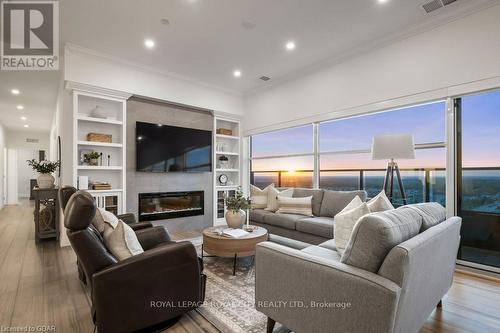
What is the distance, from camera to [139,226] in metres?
2.78

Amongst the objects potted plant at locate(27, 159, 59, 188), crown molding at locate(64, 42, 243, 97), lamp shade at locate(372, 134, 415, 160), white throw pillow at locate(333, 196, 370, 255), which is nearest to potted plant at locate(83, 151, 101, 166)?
potted plant at locate(27, 159, 59, 188)

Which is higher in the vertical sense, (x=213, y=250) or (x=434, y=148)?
(x=434, y=148)

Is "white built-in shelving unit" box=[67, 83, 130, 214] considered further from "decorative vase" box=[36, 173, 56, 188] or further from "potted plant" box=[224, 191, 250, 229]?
"potted plant" box=[224, 191, 250, 229]

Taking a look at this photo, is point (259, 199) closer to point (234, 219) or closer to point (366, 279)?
point (234, 219)

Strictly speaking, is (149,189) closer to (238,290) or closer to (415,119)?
(238,290)

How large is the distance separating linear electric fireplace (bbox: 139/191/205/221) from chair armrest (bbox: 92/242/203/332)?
3.11 metres

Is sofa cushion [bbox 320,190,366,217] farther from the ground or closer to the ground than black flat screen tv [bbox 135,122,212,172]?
closer to the ground

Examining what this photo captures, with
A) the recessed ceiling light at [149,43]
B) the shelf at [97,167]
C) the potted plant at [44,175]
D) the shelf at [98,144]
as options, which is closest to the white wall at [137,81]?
the recessed ceiling light at [149,43]

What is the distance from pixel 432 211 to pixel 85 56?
197 inches

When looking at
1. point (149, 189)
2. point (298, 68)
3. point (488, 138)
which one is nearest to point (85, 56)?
point (149, 189)

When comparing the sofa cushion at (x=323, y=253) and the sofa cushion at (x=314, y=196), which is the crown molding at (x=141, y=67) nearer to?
the sofa cushion at (x=314, y=196)

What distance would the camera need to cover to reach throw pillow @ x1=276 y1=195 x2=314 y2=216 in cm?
392

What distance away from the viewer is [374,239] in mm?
1312

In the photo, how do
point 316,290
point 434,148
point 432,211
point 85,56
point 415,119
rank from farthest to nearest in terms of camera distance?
point 85,56 → point 415,119 → point 434,148 → point 432,211 → point 316,290
